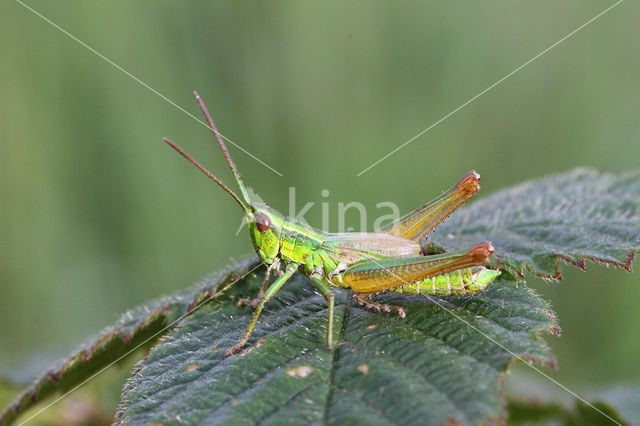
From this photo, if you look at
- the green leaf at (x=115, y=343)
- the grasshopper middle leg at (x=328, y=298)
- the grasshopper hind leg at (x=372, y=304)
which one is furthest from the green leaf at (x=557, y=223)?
the green leaf at (x=115, y=343)

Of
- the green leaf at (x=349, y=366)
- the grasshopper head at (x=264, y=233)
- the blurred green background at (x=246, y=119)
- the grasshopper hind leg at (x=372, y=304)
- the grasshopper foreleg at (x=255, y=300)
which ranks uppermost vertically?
the blurred green background at (x=246, y=119)

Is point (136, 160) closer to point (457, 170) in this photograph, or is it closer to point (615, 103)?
point (457, 170)

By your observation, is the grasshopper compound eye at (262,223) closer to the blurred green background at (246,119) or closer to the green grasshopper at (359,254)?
the green grasshopper at (359,254)

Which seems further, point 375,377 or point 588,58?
point 588,58

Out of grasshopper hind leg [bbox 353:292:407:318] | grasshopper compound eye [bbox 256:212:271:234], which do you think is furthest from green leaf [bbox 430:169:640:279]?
grasshopper compound eye [bbox 256:212:271:234]

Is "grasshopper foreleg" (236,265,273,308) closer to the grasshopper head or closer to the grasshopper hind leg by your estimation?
the grasshopper head

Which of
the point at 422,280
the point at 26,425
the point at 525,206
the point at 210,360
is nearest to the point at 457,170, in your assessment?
the point at 525,206

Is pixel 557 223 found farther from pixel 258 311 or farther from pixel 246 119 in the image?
pixel 246 119

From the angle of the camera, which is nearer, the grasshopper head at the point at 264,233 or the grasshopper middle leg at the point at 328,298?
the grasshopper middle leg at the point at 328,298

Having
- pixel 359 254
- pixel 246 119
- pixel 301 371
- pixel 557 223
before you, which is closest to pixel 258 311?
pixel 301 371
